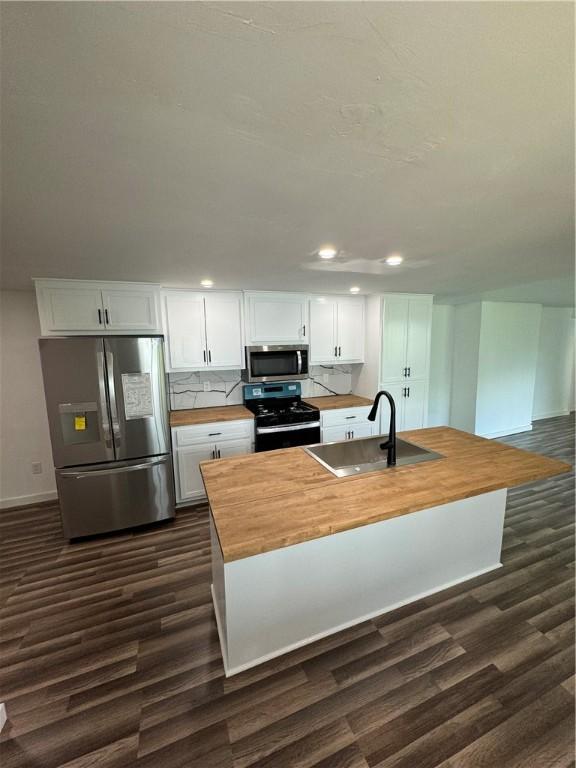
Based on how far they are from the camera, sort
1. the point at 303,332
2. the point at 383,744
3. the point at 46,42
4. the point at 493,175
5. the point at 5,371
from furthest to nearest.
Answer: the point at 303,332 < the point at 5,371 < the point at 383,744 < the point at 493,175 < the point at 46,42

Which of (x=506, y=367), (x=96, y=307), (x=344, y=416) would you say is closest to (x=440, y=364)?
(x=506, y=367)

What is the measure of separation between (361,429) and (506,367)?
121 inches

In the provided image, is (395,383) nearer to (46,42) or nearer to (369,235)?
(369,235)

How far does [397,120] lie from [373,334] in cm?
318

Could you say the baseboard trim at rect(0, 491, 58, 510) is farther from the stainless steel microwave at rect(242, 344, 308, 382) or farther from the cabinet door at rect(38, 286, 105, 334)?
the stainless steel microwave at rect(242, 344, 308, 382)

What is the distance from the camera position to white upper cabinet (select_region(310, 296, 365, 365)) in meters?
3.75

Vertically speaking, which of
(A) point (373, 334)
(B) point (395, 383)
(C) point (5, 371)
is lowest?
(B) point (395, 383)

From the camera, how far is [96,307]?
9.03 feet

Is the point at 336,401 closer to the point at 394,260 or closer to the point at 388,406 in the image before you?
the point at 388,406

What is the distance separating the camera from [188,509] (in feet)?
10.4

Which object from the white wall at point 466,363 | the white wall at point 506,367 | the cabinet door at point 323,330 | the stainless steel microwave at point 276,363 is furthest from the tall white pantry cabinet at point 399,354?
the white wall at point 506,367

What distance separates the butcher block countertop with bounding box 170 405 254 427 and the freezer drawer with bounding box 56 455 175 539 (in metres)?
0.39

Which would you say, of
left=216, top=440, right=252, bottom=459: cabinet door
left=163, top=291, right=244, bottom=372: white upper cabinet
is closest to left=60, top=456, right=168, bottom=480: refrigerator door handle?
left=216, top=440, right=252, bottom=459: cabinet door

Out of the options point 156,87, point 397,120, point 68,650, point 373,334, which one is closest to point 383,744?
point 68,650
